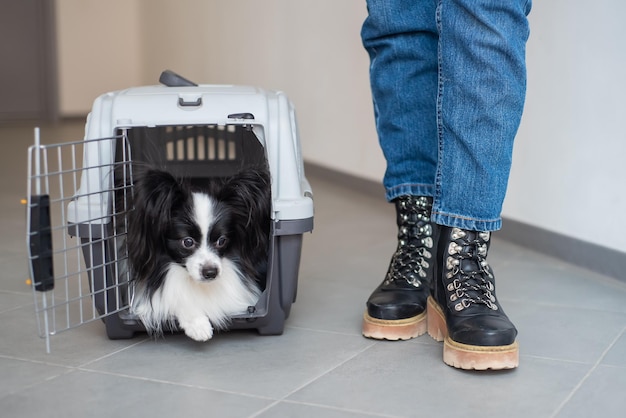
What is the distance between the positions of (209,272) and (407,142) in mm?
488

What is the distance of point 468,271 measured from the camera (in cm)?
153

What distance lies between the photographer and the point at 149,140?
7.26ft

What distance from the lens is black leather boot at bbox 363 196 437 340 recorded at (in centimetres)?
164

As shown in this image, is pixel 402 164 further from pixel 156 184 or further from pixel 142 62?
pixel 142 62

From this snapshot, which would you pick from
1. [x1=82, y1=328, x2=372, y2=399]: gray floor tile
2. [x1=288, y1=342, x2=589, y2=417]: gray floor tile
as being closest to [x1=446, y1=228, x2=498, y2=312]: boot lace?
[x1=288, y1=342, x2=589, y2=417]: gray floor tile

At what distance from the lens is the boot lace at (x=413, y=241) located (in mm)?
1673

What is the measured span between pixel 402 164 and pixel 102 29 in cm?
603

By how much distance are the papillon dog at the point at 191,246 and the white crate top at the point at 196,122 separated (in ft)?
0.15

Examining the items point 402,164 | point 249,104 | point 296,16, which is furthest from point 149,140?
point 296,16

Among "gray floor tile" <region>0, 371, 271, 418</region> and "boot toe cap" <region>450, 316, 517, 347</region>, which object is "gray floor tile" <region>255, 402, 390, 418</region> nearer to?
"gray floor tile" <region>0, 371, 271, 418</region>

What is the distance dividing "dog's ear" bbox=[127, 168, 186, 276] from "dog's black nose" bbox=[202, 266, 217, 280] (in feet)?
0.35

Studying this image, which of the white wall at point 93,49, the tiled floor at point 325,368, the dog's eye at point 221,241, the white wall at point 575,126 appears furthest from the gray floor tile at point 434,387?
the white wall at point 93,49

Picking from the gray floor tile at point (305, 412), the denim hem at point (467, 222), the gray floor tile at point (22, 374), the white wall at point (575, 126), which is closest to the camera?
the gray floor tile at point (305, 412)

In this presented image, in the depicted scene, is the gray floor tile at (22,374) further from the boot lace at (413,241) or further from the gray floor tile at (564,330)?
the gray floor tile at (564,330)
